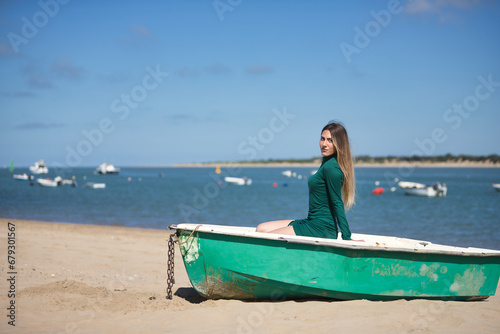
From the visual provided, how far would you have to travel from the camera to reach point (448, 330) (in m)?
4.61

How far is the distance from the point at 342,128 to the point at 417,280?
204 centimetres

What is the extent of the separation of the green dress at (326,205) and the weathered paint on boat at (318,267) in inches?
9.1

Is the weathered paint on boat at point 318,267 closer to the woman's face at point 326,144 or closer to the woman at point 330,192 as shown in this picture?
the woman at point 330,192

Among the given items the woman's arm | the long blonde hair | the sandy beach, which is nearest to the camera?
the sandy beach

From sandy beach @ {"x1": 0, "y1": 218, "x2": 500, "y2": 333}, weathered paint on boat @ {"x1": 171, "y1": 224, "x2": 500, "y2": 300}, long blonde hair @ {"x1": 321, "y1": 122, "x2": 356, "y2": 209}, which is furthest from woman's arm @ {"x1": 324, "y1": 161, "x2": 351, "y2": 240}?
sandy beach @ {"x1": 0, "y1": 218, "x2": 500, "y2": 333}

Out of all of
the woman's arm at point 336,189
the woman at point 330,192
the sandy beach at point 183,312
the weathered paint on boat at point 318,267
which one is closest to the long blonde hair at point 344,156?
the woman at point 330,192

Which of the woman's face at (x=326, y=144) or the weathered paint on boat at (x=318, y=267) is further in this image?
the woman's face at (x=326, y=144)

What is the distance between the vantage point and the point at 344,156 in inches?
211

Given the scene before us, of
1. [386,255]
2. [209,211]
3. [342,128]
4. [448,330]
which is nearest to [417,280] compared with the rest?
[386,255]

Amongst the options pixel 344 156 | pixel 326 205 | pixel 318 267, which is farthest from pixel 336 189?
pixel 318 267

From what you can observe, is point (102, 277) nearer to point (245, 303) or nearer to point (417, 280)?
point (245, 303)

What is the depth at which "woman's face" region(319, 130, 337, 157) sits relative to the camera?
5.37m

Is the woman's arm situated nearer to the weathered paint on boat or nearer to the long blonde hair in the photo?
the long blonde hair

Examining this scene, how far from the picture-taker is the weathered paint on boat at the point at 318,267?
17.2ft
